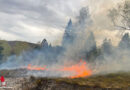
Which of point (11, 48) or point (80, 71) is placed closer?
point (80, 71)

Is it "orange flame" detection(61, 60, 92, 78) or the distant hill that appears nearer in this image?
"orange flame" detection(61, 60, 92, 78)

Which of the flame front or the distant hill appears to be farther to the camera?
the distant hill

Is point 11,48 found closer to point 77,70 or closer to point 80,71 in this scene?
point 77,70

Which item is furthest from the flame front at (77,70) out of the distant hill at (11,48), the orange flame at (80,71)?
the distant hill at (11,48)

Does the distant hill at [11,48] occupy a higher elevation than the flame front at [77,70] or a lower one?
higher

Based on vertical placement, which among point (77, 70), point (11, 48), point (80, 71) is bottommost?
point (80, 71)

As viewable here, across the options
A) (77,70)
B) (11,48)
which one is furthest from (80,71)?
(11,48)

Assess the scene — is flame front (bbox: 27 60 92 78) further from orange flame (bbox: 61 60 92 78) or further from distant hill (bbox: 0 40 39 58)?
distant hill (bbox: 0 40 39 58)

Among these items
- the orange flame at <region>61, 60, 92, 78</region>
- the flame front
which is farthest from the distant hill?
the orange flame at <region>61, 60, 92, 78</region>

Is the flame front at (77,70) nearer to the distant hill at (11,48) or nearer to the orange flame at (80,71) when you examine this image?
the orange flame at (80,71)

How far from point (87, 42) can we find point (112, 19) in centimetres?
1967

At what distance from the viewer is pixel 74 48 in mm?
56031

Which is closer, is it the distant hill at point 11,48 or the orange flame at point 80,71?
the orange flame at point 80,71

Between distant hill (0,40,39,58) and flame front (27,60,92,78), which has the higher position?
distant hill (0,40,39,58)
